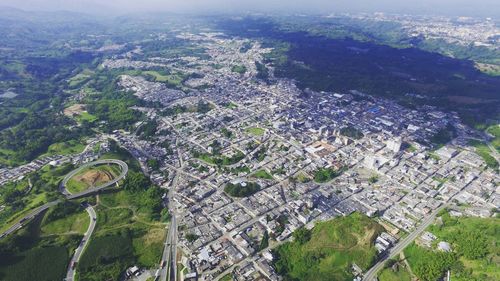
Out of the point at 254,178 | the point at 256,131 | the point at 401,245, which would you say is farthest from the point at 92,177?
the point at 401,245

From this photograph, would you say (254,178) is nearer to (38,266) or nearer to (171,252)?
(171,252)

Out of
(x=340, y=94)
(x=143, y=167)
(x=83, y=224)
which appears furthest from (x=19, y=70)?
(x=340, y=94)

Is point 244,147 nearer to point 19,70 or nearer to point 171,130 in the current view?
point 171,130

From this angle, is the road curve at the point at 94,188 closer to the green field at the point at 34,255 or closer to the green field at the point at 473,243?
the green field at the point at 34,255

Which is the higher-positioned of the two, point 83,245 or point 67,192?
point 67,192

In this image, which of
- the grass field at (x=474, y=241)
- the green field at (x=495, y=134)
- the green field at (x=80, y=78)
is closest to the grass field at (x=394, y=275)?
the grass field at (x=474, y=241)

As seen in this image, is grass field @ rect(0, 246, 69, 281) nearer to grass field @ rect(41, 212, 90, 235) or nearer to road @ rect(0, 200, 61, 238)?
grass field @ rect(41, 212, 90, 235)
